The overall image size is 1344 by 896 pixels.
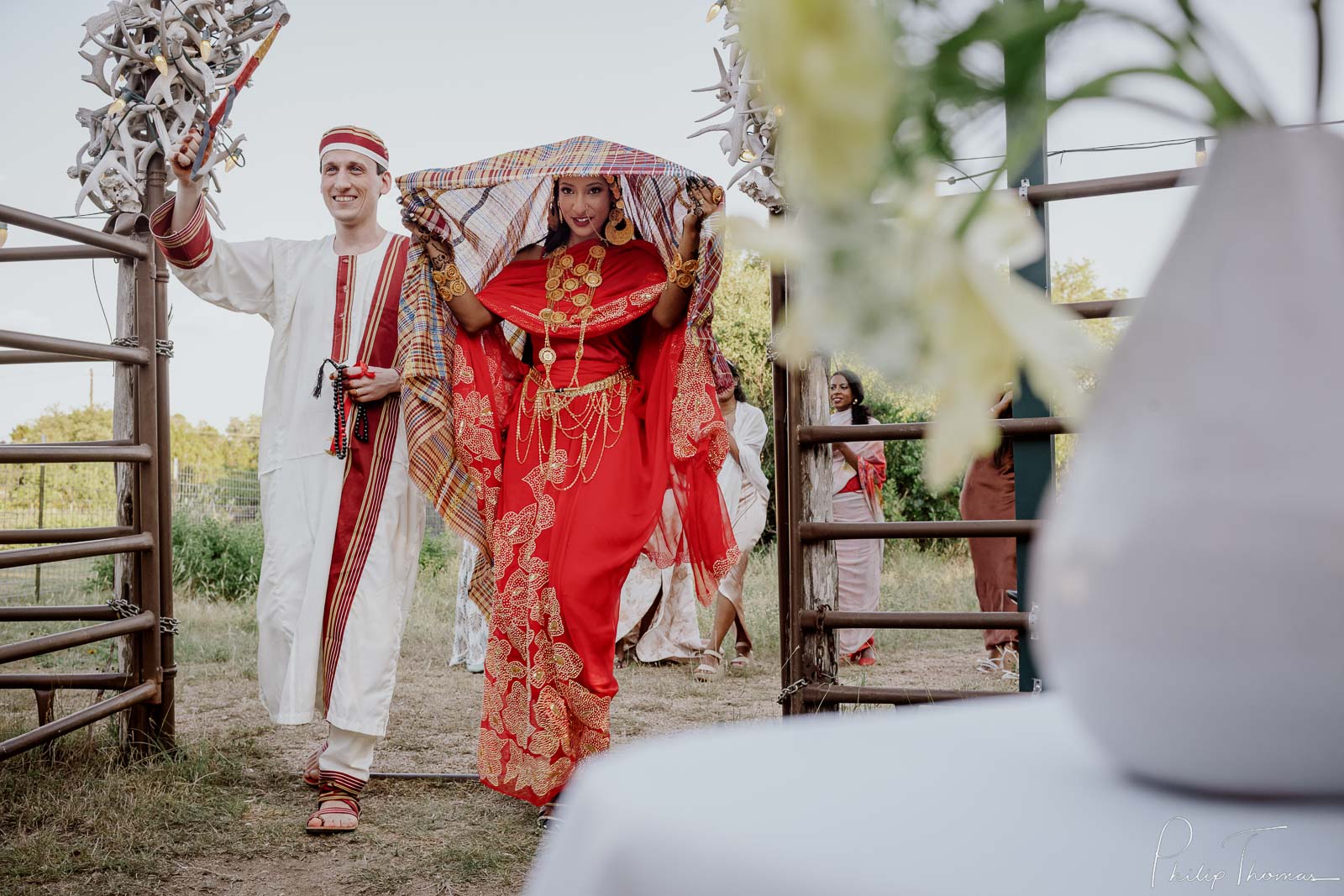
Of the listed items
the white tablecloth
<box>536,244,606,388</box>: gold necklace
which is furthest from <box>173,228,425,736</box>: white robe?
the white tablecloth

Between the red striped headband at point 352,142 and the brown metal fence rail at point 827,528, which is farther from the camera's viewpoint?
the red striped headband at point 352,142

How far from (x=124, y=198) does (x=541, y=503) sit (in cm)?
207

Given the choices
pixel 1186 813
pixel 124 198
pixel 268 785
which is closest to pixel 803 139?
pixel 1186 813

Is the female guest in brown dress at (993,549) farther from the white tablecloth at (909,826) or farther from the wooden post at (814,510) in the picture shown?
the white tablecloth at (909,826)

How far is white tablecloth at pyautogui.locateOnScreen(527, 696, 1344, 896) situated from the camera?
477 mm

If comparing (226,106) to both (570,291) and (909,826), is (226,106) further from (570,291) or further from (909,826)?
(909,826)

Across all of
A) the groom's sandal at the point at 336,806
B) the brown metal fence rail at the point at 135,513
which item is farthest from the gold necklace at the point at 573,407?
the brown metal fence rail at the point at 135,513

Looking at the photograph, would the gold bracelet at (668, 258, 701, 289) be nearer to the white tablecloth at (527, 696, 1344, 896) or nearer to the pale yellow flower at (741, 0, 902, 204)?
the white tablecloth at (527, 696, 1344, 896)

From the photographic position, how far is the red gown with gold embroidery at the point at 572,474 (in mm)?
3469

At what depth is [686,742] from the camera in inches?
27.2

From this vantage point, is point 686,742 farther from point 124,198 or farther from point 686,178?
point 124,198

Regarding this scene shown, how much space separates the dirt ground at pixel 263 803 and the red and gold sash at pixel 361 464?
1.62 feet

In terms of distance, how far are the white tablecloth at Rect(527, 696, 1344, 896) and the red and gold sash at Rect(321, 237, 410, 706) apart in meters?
3.12

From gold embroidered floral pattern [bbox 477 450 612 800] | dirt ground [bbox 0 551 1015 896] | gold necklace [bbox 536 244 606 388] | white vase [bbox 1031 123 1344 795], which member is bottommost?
dirt ground [bbox 0 551 1015 896]
